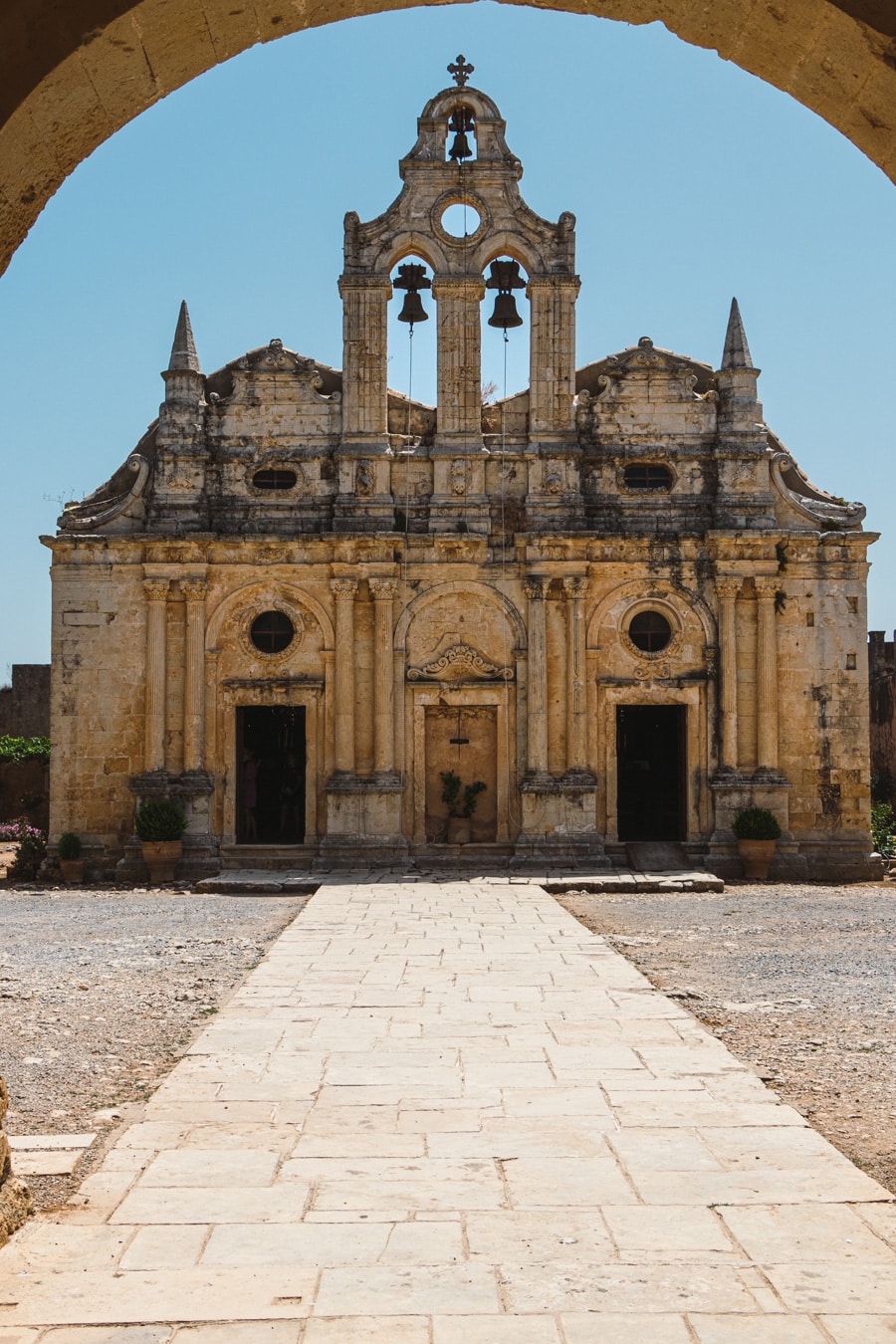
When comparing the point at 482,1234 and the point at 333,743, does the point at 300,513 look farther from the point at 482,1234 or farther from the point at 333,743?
the point at 482,1234

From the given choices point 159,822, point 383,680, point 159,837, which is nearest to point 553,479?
point 383,680

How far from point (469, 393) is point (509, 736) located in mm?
5485

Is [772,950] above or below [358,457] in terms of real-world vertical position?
below

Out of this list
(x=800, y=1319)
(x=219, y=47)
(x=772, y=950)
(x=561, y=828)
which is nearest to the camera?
(x=800, y=1319)

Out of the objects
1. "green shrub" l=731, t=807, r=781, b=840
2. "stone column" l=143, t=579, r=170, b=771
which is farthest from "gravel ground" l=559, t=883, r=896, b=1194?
"stone column" l=143, t=579, r=170, b=771

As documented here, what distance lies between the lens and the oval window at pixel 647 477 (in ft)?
71.1

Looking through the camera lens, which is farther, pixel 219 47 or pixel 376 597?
pixel 376 597

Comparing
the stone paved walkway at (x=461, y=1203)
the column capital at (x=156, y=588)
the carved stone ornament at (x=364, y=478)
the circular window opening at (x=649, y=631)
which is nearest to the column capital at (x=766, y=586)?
the circular window opening at (x=649, y=631)

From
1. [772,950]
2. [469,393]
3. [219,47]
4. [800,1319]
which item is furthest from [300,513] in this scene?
[800,1319]

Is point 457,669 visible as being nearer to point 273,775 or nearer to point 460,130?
point 273,775

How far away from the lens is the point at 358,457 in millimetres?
21188

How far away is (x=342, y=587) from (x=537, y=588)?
304 centimetres

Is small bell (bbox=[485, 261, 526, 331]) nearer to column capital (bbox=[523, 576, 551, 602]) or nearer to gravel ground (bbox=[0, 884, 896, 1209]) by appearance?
column capital (bbox=[523, 576, 551, 602])

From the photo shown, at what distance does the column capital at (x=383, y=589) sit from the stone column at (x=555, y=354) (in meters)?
3.28
